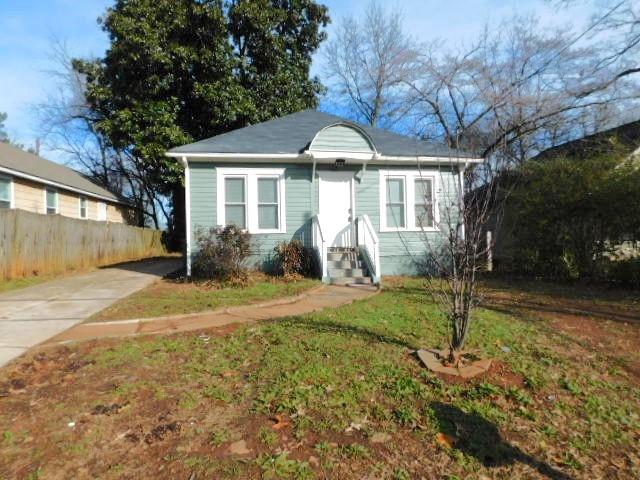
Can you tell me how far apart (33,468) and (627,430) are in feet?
13.0

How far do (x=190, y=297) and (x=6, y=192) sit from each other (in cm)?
973

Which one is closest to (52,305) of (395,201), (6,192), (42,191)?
(395,201)

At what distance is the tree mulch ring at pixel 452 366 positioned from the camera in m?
3.67

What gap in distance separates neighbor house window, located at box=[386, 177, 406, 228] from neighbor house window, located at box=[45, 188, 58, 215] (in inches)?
503

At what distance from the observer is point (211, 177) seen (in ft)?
33.0

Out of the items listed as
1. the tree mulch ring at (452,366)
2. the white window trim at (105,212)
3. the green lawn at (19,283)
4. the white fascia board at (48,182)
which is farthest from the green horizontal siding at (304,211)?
the white window trim at (105,212)

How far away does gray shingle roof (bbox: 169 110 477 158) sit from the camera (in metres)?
9.92

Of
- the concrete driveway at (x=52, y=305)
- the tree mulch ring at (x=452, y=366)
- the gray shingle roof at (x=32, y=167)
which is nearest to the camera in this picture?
the tree mulch ring at (x=452, y=366)

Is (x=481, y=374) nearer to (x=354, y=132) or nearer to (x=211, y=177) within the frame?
(x=354, y=132)

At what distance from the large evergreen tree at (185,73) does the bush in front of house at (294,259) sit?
1019 centimetres

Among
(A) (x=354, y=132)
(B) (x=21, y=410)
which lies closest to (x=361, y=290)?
(A) (x=354, y=132)

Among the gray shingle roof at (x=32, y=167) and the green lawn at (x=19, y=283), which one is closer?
the green lawn at (x=19, y=283)

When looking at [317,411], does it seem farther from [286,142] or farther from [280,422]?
[286,142]

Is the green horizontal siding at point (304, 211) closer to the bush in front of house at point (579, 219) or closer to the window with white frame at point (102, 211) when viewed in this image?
the bush in front of house at point (579, 219)
